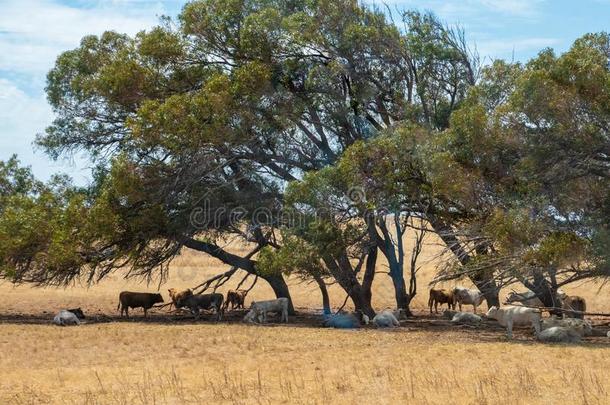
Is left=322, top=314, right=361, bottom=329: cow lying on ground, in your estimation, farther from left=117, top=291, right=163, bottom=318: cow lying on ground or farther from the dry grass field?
left=117, top=291, right=163, bottom=318: cow lying on ground

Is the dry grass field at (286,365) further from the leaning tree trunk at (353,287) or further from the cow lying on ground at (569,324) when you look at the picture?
the leaning tree trunk at (353,287)

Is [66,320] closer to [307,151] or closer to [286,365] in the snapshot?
[307,151]

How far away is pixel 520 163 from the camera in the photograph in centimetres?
1841

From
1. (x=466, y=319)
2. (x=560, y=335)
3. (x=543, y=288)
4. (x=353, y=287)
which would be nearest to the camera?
(x=560, y=335)

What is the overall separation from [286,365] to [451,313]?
41.4 ft

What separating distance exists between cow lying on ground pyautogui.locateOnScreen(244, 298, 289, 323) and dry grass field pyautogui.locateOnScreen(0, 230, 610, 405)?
0.99 metres

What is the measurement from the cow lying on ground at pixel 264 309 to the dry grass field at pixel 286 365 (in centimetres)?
99

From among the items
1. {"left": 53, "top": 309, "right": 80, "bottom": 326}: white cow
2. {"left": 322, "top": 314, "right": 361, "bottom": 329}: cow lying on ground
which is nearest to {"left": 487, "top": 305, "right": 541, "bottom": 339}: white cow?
{"left": 322, "top": 314, "right": 361, "bottom": 329}: cow lying on ground

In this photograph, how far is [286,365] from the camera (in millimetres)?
14516

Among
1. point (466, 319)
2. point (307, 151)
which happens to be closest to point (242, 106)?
point (307, 151)

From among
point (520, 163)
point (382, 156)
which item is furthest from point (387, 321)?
point (520, 163)

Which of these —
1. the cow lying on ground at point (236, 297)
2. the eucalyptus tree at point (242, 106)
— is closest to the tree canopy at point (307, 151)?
the eucalyptus tree at point (242, 106)

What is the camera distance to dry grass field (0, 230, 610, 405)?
37.7ft

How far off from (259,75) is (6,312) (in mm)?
12201
